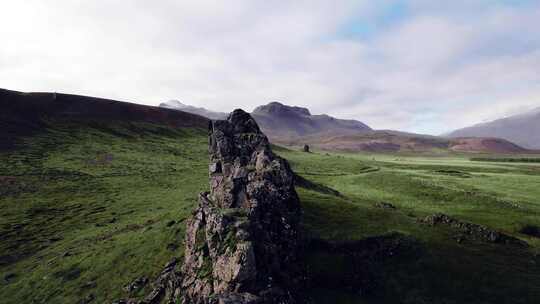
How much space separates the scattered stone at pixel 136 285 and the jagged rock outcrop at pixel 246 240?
266 inches

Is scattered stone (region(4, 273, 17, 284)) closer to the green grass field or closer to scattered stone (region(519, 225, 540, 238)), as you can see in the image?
the green grass field

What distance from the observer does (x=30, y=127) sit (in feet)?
415

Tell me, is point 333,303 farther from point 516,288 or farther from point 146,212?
point 146,212

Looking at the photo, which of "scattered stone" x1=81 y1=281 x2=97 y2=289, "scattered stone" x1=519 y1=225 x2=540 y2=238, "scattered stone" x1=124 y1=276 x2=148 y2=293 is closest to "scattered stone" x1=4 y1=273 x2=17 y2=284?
"scattered stone" x1=81 y1=281 x2=97 y2=289

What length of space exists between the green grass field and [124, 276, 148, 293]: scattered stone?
0.76 metres

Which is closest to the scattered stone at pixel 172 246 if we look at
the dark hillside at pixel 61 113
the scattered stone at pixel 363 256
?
the scattered stone at pixel 363 256

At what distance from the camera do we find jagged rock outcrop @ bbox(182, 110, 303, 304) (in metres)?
27.9

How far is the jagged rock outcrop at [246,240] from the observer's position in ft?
91.6

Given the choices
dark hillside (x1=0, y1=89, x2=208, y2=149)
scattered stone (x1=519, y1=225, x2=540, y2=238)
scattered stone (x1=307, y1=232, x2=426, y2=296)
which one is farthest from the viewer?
dark hillside (x1=0, y1=89, x2=208, y2=149)

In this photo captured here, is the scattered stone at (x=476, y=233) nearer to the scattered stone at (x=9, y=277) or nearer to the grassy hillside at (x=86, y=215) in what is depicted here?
the grassy hillside at (x=86, y=215)

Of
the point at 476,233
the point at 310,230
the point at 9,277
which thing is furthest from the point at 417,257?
the point at 9,277

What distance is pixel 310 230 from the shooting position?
3978 cm

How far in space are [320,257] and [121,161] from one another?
88.6 m

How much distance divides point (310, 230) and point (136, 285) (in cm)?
2097
